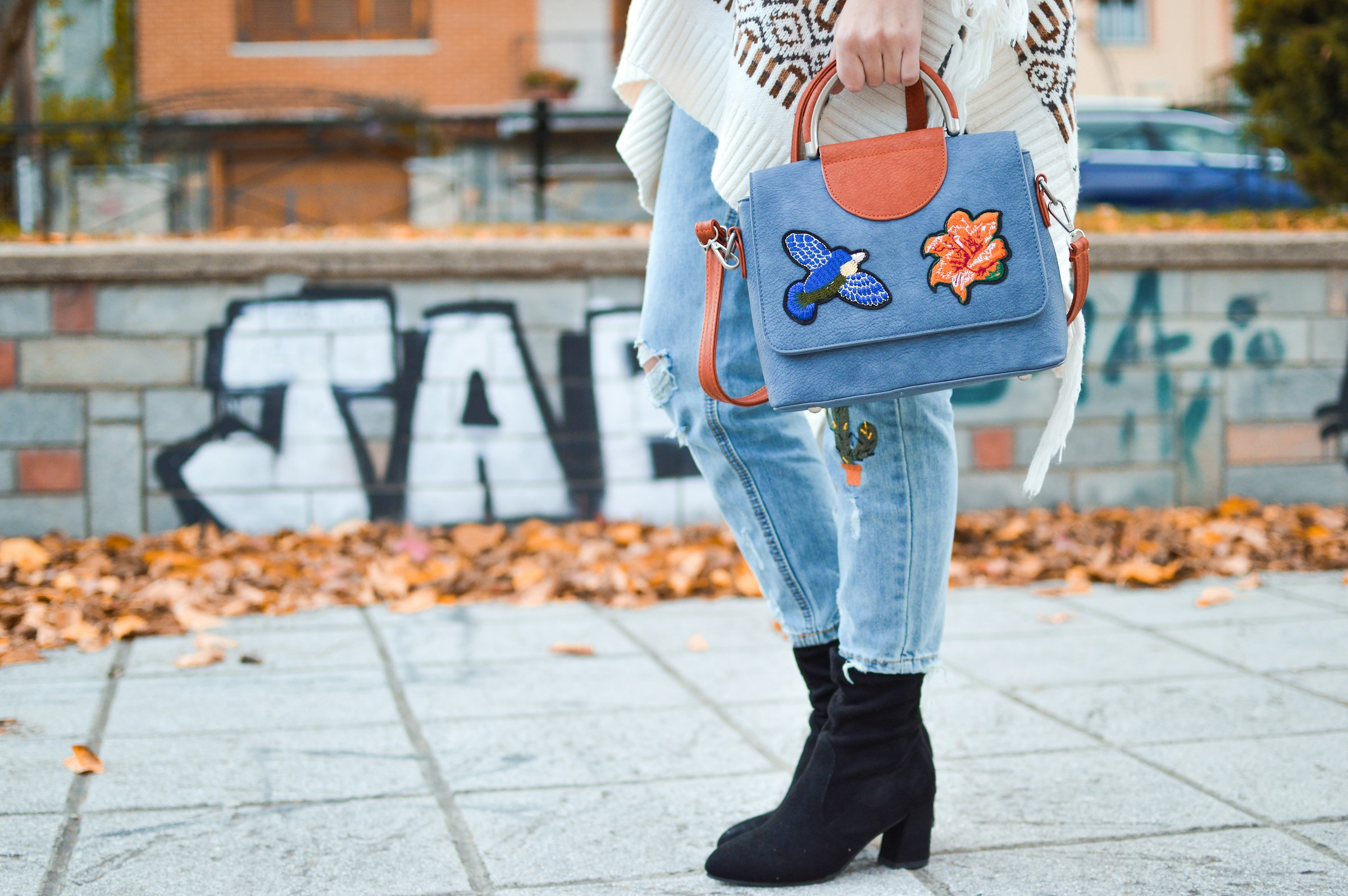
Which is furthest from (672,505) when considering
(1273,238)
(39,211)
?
(39,211)

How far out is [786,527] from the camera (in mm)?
1725

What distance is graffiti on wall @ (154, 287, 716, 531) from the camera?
437 cm

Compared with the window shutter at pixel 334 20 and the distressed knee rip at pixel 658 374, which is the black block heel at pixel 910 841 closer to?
the distressed knee rip at pixel 658 374

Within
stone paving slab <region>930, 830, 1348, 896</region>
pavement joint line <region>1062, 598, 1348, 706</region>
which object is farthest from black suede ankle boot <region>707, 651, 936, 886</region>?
pavement joint line <region>1062, 598, 1348, 706</region>

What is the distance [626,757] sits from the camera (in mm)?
2229

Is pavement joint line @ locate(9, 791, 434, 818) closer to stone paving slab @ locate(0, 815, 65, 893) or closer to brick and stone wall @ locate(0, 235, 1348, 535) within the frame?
stone paving slab @ locate(0, 815, 65, 893)

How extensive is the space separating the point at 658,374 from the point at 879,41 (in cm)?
58

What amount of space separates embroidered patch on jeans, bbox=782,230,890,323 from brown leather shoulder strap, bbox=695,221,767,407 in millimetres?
88

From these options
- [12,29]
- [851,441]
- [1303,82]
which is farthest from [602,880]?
[12,29]

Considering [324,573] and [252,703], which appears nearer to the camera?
[252,703]

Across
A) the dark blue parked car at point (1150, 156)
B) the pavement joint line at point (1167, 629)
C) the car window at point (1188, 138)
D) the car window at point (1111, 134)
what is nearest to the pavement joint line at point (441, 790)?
the pavement joint line at point (1167, 629)

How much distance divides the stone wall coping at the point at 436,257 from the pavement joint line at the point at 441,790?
6.20 ft

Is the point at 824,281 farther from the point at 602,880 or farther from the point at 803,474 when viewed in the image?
the point at 602,880

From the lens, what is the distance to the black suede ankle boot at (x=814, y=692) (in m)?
1.68
